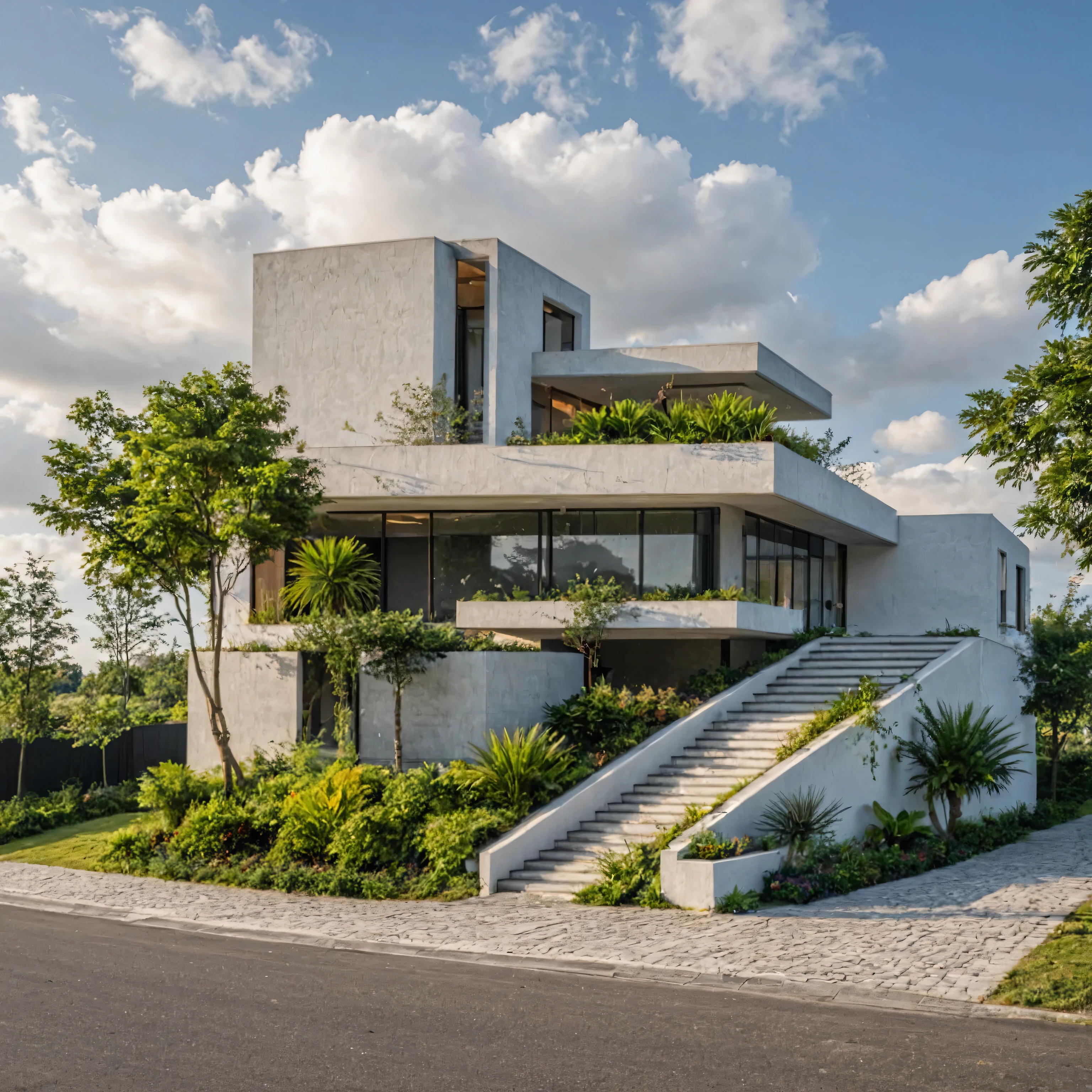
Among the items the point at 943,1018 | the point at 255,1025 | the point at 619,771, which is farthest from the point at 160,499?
the point at 943,1018

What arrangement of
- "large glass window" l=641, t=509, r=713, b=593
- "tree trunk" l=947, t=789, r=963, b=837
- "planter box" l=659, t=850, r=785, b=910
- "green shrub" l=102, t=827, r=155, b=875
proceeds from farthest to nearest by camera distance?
"large glass window" l=641, t=509, r=713, b=593
"tree trunk" l=947, t=789, r=963, b=837
"green shrub" l=102, t=827, r=155, b=875
"planter box" l=659, t=850, r=785, b=910

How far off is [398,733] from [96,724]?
981 cm

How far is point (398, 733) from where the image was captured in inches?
790

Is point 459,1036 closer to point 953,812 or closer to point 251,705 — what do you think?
point 251,705

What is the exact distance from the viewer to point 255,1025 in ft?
30.0

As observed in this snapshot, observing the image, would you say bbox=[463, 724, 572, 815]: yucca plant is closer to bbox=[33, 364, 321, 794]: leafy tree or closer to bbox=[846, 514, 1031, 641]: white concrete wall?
bbox=[33, 364, 321, 794]: leafy tree

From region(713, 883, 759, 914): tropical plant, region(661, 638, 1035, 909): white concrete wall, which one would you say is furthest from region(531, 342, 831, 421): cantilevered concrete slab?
region(713, 883, 759, 914): tropical plant

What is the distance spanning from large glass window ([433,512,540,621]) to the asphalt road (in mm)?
12714

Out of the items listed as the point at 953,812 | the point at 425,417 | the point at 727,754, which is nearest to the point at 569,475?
the point at 425,417

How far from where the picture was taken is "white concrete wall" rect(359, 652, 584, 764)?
796 inches

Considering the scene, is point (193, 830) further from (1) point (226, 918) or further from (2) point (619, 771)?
(2) point (619, 771)

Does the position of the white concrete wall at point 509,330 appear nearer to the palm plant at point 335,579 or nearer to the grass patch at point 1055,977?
the palm plant at point 335,579

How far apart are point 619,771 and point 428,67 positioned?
38.1ft

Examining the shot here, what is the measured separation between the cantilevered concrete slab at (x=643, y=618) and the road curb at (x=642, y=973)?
927cm
